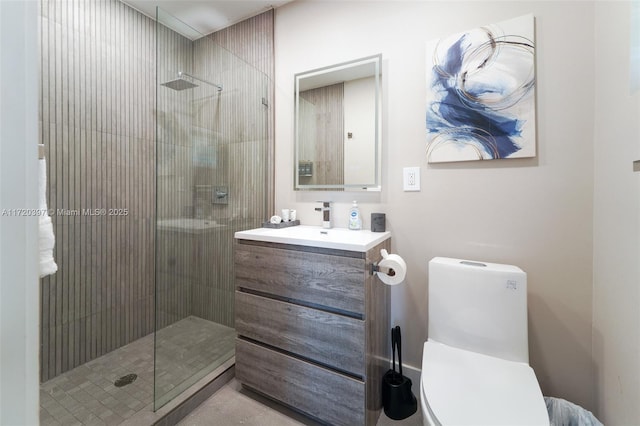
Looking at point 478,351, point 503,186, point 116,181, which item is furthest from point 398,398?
point 116,181

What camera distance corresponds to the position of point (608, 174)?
1.07 m

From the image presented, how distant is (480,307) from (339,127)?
127cm

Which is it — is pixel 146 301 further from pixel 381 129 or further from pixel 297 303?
pixel 381 129

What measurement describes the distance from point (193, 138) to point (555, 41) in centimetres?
190

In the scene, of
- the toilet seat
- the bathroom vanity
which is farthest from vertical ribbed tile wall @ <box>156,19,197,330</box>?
the toilet seat

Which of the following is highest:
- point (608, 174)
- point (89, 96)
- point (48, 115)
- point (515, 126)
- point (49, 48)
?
point (49, 48)

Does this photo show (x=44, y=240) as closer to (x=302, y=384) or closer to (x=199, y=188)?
(x=199, y=188)

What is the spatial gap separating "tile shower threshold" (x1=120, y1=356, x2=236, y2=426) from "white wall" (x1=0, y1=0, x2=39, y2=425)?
1141mm

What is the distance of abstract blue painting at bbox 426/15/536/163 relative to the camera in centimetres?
128

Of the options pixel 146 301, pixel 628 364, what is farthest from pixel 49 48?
pixel 628 364

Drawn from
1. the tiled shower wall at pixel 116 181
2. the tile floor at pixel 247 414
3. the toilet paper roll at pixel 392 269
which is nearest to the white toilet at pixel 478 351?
the toilet paper roll at pixel 392 269

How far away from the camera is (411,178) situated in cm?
154

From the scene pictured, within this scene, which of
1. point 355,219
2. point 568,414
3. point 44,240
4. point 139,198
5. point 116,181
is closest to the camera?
point 44,240

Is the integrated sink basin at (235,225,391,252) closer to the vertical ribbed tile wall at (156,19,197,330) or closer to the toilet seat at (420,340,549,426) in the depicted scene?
the vertical ribbed tile wall at (156,19,197,330)
